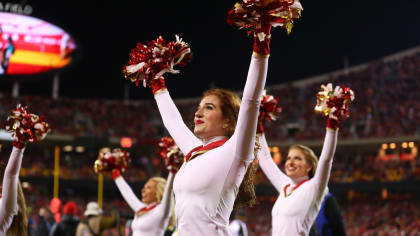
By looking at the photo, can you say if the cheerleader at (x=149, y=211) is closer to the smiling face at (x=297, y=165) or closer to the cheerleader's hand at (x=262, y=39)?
the smiling face at (x=297, y=165)

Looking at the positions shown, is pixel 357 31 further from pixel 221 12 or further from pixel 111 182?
pixel 111 182

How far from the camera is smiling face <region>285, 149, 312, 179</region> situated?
4.66 meters

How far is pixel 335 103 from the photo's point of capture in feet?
13.4

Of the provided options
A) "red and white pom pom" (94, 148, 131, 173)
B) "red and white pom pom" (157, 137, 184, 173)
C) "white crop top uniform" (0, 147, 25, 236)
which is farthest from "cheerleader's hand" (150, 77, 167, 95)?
"red and white pom pom" (94, 148, 131, 173)

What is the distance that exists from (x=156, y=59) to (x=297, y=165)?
200cm

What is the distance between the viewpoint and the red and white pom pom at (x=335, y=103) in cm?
408

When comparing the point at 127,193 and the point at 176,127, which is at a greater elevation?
the point at 176,127

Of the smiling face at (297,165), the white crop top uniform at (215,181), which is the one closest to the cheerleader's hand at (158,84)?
the white crop top uniform at (215,181)

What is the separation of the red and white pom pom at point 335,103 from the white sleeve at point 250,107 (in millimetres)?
1601

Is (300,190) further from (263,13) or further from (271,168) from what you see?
(263,13)

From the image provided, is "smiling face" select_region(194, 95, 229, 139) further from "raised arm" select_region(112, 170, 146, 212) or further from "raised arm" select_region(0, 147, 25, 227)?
"raised arm" select_region(112, 170, 146, 212)

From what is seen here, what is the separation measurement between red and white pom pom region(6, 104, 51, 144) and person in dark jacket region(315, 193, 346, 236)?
2.17 meters

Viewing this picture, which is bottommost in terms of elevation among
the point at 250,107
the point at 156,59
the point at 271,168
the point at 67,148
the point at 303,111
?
the point at 271,168

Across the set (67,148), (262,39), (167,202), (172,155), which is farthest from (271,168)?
(67,148)
